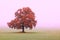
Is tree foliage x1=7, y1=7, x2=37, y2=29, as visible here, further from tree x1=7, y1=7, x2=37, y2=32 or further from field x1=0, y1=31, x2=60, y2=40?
field x1=0, y1=31, x2=60, y2=40

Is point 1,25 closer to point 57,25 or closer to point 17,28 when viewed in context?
point 17,28

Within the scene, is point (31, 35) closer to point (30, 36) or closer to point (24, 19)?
point (30, 36)

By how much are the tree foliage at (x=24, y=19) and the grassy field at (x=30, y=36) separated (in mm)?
135

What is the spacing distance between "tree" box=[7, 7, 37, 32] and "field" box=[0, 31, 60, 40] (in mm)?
132

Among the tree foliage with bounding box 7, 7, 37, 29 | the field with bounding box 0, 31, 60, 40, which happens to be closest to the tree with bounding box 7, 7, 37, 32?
the tree foliage with bounding box 7, 7, 37, 29

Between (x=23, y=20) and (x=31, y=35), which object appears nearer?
(x=31, y=35)

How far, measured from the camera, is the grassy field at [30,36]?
6250 millimetres

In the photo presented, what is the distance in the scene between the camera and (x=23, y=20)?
6.45 m

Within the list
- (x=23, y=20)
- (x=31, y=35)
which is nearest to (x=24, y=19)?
(x=23, y=20)

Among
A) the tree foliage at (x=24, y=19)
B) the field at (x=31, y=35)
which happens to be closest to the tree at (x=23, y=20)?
the tree foliage at (x=24, y=19)

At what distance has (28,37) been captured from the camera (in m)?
6.27

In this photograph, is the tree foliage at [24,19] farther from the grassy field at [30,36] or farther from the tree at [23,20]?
the grassy field at [30,36]

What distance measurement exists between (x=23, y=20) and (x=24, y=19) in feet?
0.11

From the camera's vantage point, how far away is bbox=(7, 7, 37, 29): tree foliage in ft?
20.8
